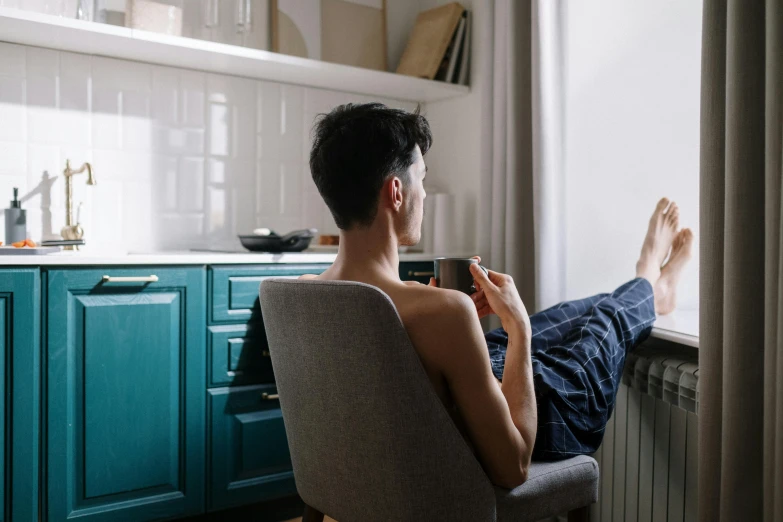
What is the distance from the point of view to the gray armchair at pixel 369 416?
1.16 metres

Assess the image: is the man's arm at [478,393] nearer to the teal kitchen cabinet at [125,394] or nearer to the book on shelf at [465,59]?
the teal kitchen cabinet at [125,394]

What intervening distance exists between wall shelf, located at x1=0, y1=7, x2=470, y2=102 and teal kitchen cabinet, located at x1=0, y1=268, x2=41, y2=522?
86 cm

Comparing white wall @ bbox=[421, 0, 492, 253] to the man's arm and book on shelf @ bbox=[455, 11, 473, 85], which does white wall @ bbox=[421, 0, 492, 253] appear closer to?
book on shelf @ bbox=[455, 11, 473, 85]

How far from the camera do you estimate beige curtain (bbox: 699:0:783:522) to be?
5.00ft

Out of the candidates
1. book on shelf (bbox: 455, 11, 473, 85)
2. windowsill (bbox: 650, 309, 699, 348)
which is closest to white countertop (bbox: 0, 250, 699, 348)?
windowsill (bbox: 650, 309, 699, 348)

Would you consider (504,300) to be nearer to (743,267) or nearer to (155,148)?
(743,267)

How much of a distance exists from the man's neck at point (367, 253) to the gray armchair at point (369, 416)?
6.1 inches

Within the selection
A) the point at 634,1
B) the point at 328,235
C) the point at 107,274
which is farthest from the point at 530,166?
the point at 107,274

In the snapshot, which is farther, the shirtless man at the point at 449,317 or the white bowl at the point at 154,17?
the white bowl at the point at 154,17

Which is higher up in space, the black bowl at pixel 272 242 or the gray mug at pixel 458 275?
the black bowl at pixel 272 242

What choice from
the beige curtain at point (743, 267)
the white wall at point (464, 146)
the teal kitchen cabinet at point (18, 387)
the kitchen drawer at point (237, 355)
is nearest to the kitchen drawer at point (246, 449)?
the kitchen drawer at point (237, 355)

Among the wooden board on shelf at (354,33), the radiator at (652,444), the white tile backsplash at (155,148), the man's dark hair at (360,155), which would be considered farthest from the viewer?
the wooden board on shelf at (354,33)

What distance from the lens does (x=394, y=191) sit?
4.39 ft

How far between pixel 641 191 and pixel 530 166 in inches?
16.4
